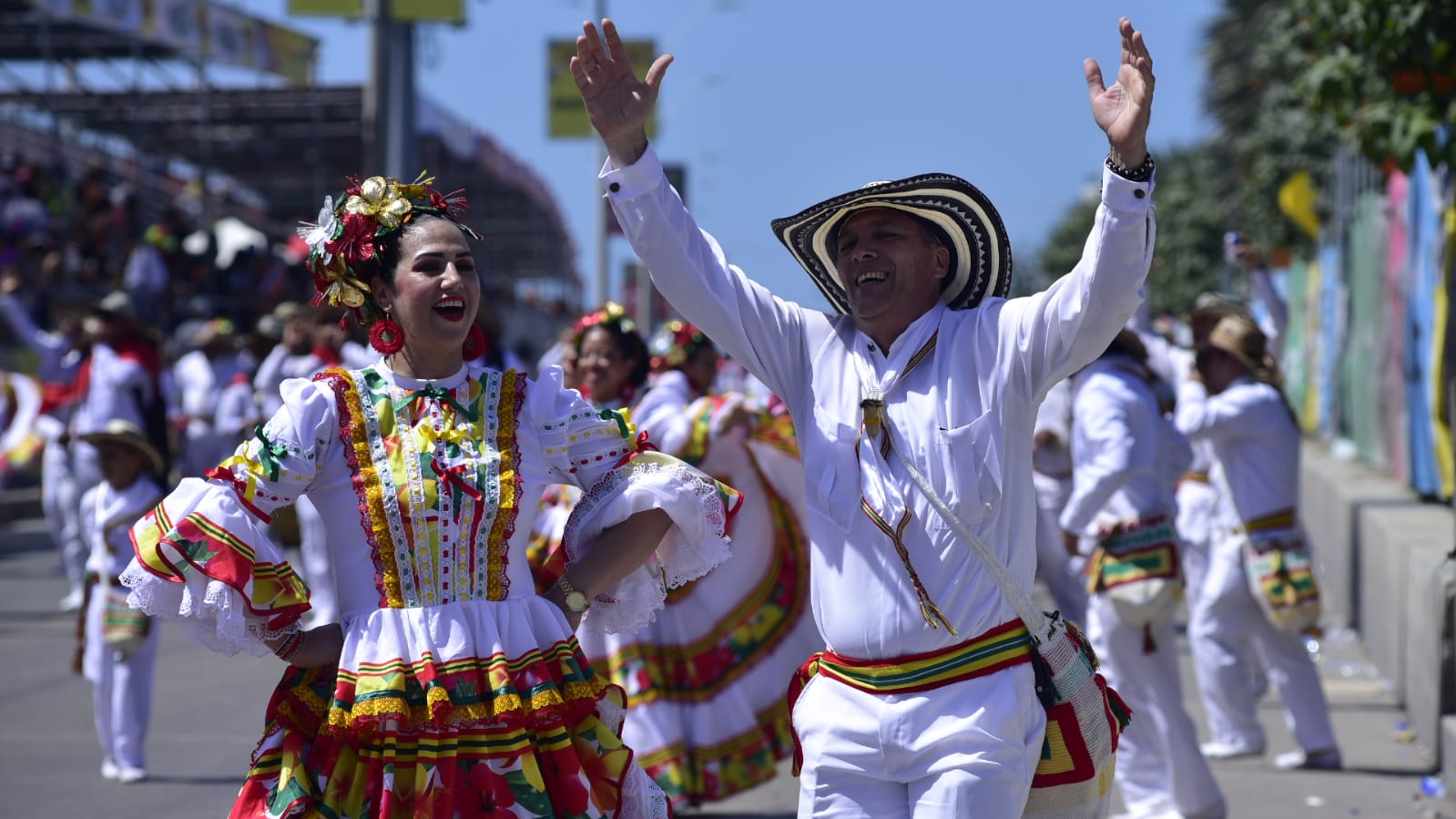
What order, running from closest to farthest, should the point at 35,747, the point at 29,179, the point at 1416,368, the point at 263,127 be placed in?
the point at 35,747 → the point at 1416,368 → the point at 29,179 → the point at 263,127

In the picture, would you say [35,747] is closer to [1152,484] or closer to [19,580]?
[1152,484]

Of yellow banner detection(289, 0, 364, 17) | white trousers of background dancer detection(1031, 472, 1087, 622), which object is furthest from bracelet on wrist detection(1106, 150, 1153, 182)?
yellow banner detection(289, 0, 364, 17)

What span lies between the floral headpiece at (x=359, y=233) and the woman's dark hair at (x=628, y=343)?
3.13 m

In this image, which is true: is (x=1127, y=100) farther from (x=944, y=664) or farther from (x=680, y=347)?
(x=680, y=347)

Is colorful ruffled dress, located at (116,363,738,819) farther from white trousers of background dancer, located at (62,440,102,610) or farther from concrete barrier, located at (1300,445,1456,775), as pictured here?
white trousers of background dancer, located at (62,440,102,610)

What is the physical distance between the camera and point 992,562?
3.93 meters

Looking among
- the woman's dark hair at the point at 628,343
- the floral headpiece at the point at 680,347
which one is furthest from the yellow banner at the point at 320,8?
the woman's dark hair at the point at 628,343

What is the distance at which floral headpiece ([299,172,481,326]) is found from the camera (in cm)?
419

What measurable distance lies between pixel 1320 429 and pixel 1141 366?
61.0 ft

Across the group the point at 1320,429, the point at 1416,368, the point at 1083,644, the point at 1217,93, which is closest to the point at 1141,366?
the point at 1083,644

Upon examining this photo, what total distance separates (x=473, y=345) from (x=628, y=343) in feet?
9.96

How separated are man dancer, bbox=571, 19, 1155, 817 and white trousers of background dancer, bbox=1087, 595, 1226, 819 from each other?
312cm

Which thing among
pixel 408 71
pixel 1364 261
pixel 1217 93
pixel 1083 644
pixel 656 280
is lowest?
pixel 1083 644

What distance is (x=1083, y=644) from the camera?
4.23 m
